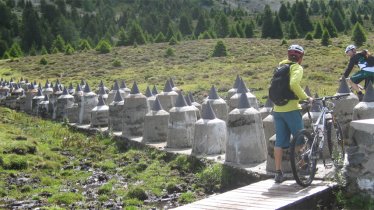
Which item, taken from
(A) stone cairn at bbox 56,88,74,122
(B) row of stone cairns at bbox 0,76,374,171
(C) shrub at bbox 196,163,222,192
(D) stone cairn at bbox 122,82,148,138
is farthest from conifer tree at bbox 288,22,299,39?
(C) shrub at bbox 196,163,222,192

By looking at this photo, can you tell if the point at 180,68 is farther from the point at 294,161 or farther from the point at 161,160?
the point at 294,161

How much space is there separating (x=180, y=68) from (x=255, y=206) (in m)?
38.7

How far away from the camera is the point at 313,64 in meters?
38.8

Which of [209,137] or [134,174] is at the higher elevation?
[209,137]

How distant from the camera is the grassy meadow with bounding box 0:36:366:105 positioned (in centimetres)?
3316

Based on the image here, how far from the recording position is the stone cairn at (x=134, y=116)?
15040mm

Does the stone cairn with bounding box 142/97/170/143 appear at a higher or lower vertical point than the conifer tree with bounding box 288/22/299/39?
lower

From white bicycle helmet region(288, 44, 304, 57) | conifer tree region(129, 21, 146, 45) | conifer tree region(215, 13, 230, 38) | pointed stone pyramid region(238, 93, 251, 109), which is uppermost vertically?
conifer tree region(215, 13, 230, 38)

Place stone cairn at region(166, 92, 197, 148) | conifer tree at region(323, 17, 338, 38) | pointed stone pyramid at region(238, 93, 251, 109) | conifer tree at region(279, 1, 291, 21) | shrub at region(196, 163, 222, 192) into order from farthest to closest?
conifer tree at region(279, 1, 291, 21) → conifer tree at region(323, 17, 338, 38) → stone cairn at region(166, 92, 197, 148) → pointed stone pyramid at region(238, 93, 251, 109) → shrub at region(196, 163, 222, 192)

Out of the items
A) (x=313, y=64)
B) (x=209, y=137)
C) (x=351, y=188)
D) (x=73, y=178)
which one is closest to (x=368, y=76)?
(x=209, y=137)

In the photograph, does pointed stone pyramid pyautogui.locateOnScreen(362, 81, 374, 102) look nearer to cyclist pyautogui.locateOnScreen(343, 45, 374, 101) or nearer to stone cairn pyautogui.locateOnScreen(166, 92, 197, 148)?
cyclist pyautogui.locateOnScreen(343, 45, 374, 101)

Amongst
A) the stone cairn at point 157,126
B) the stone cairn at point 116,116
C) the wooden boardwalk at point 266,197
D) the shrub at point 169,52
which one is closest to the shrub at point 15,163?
the stone cairn at point 157,126

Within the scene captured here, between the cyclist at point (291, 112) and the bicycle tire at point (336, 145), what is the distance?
1.95 ft

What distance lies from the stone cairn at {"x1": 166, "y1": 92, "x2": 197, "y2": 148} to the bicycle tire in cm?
445
